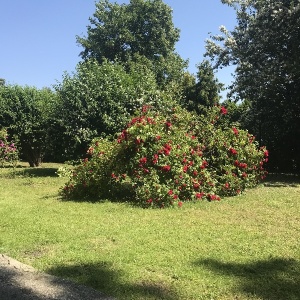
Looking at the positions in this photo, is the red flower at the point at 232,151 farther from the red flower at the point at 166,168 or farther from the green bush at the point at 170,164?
the red flower at the point at 166,168

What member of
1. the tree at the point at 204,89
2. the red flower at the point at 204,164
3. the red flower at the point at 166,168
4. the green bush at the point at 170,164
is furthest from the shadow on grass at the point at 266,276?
the tree at the point at 204,89

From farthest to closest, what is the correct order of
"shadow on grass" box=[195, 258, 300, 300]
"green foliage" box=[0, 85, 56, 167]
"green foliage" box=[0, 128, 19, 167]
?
"green foliage" box=[0, 85, 56, 167] → "green foliage" box=[0, 128, 19, 167] → "shadow on grass" box=[195, 258, 300, 300]

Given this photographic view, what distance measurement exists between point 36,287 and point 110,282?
74 cm

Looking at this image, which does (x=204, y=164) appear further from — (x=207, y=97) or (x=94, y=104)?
(x=207, y=97)

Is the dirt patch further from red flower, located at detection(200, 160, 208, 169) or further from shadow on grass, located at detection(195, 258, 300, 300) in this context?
red flower, located at detection(200, 160, 208, 169)

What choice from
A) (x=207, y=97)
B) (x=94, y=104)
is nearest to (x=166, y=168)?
(x=94, y=104)

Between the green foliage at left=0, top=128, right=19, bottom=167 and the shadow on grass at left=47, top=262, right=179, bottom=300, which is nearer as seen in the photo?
the shadow on grass at left=47, top=262, right=179, bottom=300

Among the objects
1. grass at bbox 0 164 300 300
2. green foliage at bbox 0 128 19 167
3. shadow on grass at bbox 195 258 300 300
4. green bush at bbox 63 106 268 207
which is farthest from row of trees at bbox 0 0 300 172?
shadow on grass at bbox 195 258 300 300

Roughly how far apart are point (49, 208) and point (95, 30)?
2974cm

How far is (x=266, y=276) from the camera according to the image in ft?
13.6

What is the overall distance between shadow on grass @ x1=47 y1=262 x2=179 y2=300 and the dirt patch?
139 mm

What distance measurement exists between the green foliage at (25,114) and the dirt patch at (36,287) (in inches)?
621

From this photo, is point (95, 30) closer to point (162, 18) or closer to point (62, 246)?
point (162, 18)

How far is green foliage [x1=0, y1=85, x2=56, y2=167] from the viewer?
64.6 feet
